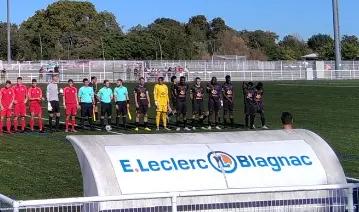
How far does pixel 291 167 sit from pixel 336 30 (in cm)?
4727

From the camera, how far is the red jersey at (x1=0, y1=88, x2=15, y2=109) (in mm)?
23703

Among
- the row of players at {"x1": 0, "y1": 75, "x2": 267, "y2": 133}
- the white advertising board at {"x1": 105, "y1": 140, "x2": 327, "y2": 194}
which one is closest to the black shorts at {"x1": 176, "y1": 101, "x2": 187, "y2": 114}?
the row of players at {"x1": 0, "y1": 75, "x2": 267, "y2": 133}

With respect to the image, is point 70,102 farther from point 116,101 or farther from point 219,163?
point 219,163

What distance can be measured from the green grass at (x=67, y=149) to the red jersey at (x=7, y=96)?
139cm

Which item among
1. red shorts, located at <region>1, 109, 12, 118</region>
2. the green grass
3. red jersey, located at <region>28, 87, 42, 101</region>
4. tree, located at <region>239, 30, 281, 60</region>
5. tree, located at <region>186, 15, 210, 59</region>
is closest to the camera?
the green grass

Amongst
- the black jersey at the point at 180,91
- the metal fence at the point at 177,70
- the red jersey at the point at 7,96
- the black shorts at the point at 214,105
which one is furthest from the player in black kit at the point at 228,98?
the metal fence at the point at 177,70

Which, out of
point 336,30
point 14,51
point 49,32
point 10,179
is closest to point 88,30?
point 49,32

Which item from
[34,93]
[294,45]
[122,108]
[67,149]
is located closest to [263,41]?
[294,45]

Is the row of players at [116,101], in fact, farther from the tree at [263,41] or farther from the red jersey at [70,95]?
the tree at [263,41]

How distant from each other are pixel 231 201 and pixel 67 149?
12.1 m

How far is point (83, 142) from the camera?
8.09m

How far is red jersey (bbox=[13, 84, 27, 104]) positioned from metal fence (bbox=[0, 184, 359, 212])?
1737cm

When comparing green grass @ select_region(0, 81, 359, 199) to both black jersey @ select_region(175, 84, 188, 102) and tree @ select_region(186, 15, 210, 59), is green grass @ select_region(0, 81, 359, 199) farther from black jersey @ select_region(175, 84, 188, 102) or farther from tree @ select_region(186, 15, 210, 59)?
tree @ select_region(186, 15, 210, 59)

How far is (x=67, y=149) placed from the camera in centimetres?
1912
